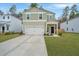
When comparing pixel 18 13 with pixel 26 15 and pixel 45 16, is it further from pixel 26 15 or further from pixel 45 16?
pixel 45 16

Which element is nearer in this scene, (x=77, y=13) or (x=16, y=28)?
(x=16, y=28)

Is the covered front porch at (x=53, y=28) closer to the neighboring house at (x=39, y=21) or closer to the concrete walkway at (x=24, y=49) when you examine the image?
the neighboring house at (x=39, y=21)

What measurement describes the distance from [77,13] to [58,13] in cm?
521

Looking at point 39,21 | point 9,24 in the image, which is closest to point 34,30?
point 9,24

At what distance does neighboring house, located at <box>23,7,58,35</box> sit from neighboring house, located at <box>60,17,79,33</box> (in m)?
1.00

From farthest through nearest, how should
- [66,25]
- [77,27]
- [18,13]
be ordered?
[18,13] → [66,25] → [77,27]

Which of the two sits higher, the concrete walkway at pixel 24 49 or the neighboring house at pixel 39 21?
the neighboring house at pixel 39 21

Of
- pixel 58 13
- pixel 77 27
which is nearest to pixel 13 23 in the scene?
pixel 58 13

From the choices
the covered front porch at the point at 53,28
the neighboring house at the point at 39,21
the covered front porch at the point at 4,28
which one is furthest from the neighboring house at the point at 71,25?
the covered front porch at the point at 4,28

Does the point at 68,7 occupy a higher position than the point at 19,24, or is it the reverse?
the point at 68,7

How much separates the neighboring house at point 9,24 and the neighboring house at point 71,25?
13.8 ft

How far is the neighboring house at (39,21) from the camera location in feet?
69.9

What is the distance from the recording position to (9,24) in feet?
73.3

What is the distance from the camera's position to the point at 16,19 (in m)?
22.3
